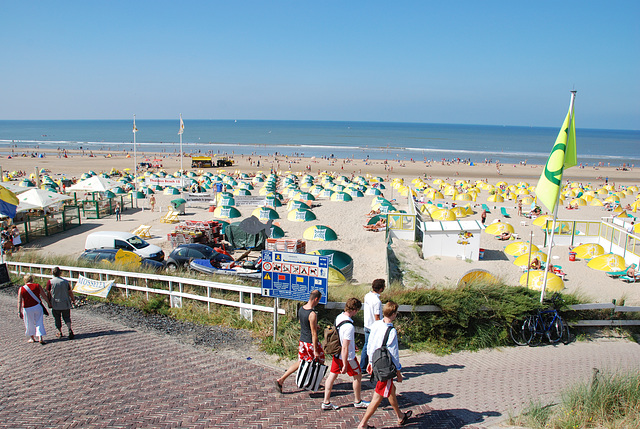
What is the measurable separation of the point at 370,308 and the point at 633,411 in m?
2.87

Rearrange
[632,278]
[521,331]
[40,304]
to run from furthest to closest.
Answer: [632,278] → [521,331] → [40,304]

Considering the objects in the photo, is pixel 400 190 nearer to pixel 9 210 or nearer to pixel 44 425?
pixel 9 210

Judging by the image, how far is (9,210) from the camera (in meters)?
12.7

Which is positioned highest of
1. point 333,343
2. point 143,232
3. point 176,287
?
point 333,343

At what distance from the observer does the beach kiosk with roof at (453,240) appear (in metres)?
17.0

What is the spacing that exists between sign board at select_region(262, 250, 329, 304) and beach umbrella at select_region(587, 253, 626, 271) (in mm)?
13096

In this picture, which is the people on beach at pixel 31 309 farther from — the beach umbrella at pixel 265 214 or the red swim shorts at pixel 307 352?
the beach umbrella at pixel 265 214

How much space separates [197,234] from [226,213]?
6508mm

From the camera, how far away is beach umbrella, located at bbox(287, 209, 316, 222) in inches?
927

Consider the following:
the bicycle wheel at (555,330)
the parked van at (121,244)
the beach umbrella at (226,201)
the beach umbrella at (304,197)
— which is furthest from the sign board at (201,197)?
the bicycle wheel at (555,330)

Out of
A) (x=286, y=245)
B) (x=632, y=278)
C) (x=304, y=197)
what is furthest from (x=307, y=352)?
(x=304, y=197)

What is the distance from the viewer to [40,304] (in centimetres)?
688

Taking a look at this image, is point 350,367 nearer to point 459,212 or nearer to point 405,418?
point 405,418

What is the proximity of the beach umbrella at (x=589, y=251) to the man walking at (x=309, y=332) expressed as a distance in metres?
15.5
